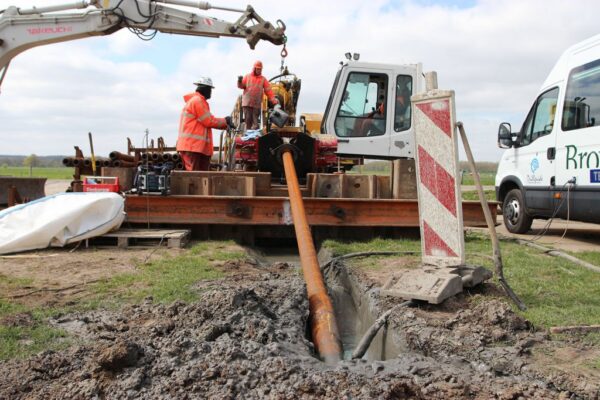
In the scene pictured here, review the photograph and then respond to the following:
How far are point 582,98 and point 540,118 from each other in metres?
1.06

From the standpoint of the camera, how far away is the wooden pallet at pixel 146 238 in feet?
22.6

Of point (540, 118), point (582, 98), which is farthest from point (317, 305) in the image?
point (540, 118)

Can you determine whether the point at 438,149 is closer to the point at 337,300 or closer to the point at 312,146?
the point at 337,300

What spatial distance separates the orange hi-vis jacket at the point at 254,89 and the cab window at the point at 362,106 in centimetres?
176

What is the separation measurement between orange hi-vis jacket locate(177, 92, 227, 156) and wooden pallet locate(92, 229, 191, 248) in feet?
6.54

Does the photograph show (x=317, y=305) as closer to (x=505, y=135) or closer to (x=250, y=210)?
(x=250, y=210)

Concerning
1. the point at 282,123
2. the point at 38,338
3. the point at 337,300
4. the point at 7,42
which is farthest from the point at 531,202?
the point at 7,42

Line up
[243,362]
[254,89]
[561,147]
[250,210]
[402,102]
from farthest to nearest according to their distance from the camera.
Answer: [402,102] → [254,89] → [561,147] → [250,210] → [243,362]

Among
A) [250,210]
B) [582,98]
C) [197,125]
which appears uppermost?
[582,98]

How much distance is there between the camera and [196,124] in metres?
8.60

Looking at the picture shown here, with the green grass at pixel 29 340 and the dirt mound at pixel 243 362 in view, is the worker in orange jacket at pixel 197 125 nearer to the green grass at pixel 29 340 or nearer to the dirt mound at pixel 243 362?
the dirt mound at pixel 243 362

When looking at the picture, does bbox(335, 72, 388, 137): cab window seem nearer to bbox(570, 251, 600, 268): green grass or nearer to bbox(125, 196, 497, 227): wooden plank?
bbox(125, 196, 497, 227): wooden plank

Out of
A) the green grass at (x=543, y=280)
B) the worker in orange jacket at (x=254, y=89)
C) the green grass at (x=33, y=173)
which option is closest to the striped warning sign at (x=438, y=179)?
the green grass at (x=543, y=280)

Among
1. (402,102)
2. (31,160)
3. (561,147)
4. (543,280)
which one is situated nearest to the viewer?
(543,280)
